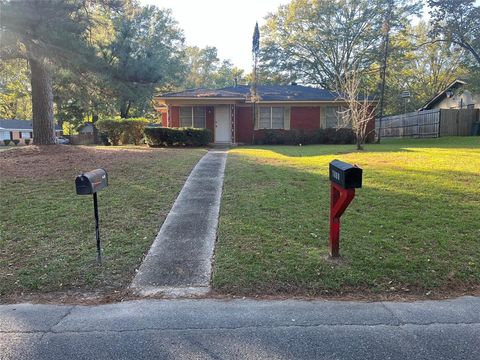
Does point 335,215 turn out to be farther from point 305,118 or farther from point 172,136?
point 305,118

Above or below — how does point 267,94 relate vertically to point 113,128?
above

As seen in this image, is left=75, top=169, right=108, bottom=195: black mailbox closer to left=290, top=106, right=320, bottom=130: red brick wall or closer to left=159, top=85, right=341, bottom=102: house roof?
left=159, top=85, right=341, bottom=102: house roof

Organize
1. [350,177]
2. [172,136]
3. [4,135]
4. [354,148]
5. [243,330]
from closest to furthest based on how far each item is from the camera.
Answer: [243,330] < [350,177] < [354,148] < [172,136] < [4,135]

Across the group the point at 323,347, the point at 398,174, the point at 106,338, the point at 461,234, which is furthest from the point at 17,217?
the point at 398,174

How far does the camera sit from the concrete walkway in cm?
357

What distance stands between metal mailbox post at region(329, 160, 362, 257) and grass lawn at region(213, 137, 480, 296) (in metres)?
0.26

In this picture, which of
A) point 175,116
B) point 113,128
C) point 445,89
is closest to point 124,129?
point 113,128

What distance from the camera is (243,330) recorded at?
109 inches

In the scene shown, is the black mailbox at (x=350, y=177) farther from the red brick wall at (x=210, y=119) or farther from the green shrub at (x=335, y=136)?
the red brick wall at (x=210, y=119)

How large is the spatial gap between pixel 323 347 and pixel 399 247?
7.13 ft

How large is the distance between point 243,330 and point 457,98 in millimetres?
30709

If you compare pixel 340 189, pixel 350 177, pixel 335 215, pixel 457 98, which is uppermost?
pixel 457 98

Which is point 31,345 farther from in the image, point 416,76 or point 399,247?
point 416,76

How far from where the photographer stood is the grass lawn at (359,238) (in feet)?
11.7
